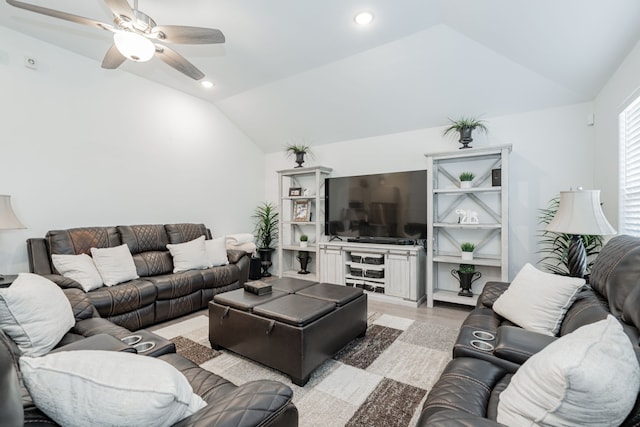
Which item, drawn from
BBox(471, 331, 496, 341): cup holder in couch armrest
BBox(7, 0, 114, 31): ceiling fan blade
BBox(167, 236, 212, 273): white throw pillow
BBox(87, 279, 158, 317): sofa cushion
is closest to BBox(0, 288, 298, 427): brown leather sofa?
BBox(87, 279, 158, 317): sofa cushion

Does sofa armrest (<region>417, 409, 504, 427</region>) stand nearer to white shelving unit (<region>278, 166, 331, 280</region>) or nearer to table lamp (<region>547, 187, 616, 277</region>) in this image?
table lamp (<region>547, 187, 616, 277</region>)

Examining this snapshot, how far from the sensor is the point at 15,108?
9.95 ft

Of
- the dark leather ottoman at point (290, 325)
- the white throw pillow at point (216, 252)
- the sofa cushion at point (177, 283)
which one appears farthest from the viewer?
the white throw pillow at point (216, 252)

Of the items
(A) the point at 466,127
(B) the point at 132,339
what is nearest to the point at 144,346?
(B) the point at 132,339

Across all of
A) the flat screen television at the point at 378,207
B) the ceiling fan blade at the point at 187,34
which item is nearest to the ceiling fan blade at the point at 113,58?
the ceiling fan blade at the point at 187,34

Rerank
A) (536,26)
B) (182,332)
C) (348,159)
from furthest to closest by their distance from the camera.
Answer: (348,159)
(182,332)
(536,26)

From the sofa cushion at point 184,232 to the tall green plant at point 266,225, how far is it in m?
1.29

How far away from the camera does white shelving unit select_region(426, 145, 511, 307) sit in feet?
11.2

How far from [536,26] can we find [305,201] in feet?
12.1

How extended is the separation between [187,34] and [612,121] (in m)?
3.78

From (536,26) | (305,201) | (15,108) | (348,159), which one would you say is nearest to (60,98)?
(15,108)

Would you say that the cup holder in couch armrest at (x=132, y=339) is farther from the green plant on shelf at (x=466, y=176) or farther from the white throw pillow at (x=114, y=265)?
Answer: the green plant on shelf at (x=466, y=176)

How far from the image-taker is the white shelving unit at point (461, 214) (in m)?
3.42

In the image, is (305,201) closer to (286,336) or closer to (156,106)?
(156,106)
